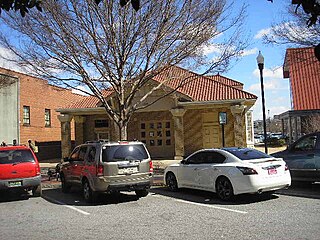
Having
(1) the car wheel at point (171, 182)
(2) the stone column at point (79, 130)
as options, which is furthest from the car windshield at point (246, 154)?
(2) the stone column at point (79, 130)

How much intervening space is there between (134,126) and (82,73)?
11.2m

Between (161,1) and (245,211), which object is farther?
(161,1)

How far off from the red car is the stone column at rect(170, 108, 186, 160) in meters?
13.2

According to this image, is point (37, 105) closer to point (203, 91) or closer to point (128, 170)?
point (203, 91)

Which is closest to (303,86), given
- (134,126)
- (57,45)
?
(134,126)

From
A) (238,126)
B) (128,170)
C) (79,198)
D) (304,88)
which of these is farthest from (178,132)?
(128,170)

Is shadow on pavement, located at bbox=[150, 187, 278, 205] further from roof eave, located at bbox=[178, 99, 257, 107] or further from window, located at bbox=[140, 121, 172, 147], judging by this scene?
window, located at bbox=[140, 121, 172, 147]

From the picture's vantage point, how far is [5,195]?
43.2 ft

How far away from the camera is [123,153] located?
11.1 metres

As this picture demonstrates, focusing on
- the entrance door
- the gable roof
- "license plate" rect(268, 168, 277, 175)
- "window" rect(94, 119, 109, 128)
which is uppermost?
the gable roof

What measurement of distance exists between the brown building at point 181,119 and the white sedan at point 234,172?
11082 millimetres

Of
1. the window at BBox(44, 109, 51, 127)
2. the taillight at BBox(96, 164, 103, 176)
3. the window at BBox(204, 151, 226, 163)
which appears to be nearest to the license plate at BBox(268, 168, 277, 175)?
the window at BBox(204, 151, 226, 163)

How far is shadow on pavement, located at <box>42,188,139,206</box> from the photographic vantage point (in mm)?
11102

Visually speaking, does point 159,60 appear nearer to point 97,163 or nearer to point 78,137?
point 97,163
